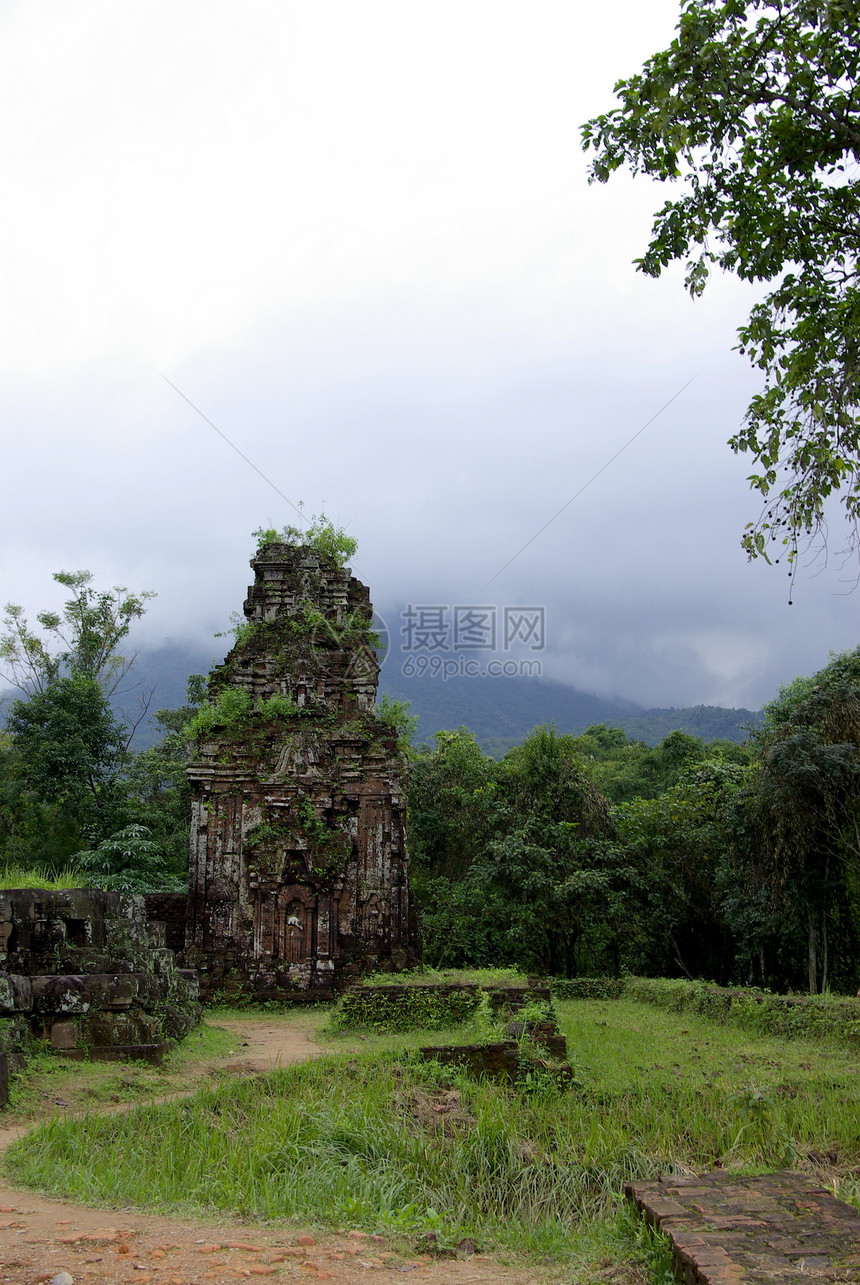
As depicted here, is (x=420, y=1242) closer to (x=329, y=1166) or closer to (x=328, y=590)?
(x=329, y=1166)

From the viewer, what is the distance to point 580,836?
2317 cm

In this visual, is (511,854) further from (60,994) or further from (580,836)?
(60,994)

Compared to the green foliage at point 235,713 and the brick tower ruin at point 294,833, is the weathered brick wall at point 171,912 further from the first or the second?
the green foliage at point 235,713

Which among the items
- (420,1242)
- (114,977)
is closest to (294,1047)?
(114,977)

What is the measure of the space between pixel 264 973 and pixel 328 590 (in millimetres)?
8675

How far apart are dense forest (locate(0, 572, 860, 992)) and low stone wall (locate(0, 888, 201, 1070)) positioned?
6.22 ft

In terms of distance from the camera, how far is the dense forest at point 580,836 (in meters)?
17.8

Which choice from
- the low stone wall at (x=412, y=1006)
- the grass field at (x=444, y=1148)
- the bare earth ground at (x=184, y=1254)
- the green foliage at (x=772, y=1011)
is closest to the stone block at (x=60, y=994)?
the grass field at (x=444, y=1148)

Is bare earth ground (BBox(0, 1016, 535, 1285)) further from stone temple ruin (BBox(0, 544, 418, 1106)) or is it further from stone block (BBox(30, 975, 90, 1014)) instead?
stone temple ruin (BBox(0, 544, 418, 1106))

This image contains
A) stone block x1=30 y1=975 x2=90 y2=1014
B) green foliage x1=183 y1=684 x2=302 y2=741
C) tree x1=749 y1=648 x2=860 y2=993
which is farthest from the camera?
green foliage x1=183 y1=684 x2=302 y2=741

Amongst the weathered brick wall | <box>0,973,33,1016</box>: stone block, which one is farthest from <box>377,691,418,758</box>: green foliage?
<box>0,973,33,1016</box>: stone block

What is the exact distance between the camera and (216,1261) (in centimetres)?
391

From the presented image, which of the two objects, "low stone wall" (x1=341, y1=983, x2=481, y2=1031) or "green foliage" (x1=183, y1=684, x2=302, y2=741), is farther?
"green foliage" (x1=183, y1=684, x2=302, y2=741)

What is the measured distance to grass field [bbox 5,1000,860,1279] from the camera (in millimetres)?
4871
